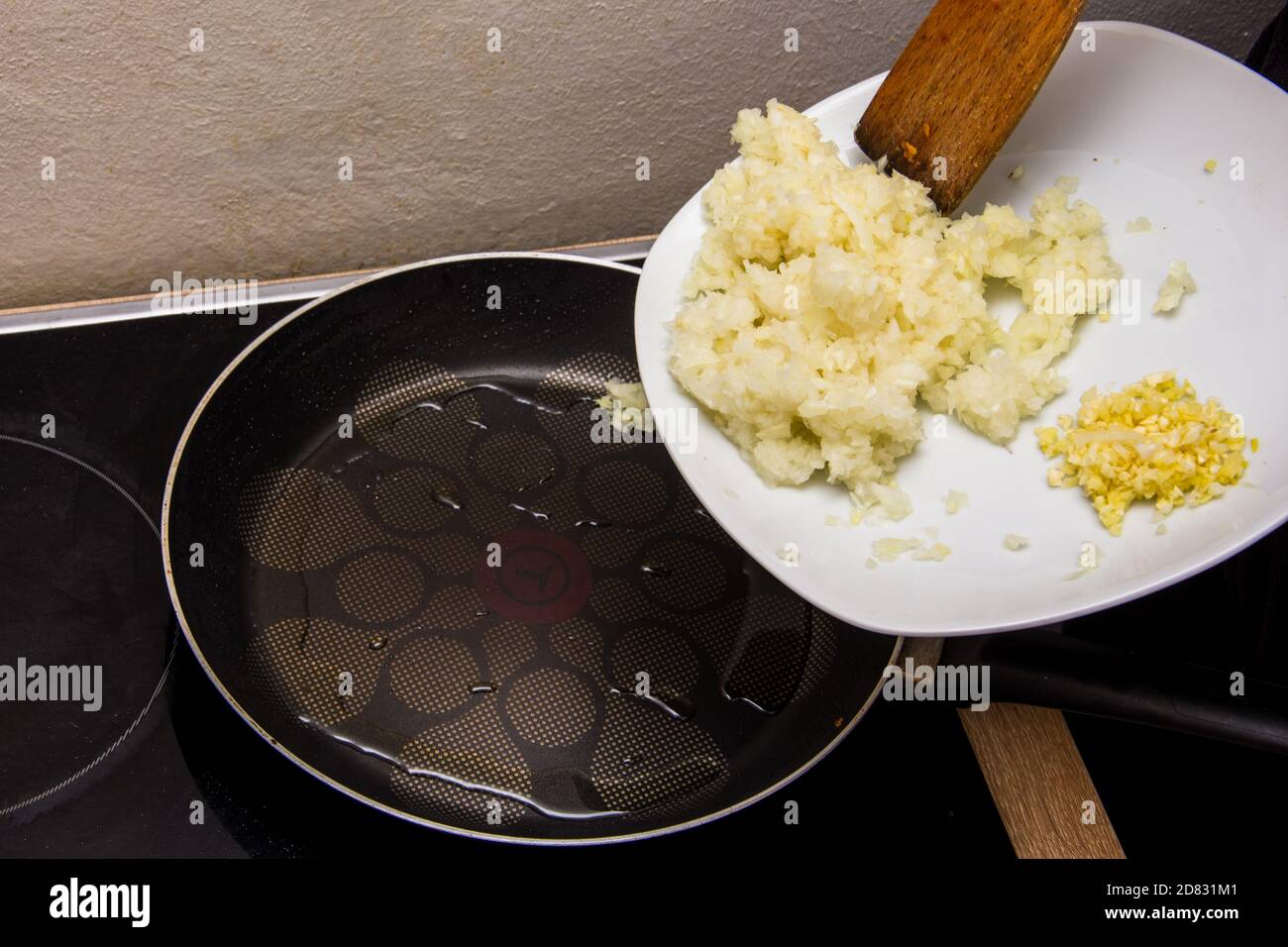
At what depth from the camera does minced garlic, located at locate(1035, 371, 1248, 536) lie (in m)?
0.58

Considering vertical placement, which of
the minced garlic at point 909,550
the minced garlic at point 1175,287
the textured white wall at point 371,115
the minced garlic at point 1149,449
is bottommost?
the minced garlic at point 909,550

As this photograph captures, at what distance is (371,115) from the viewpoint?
896 mm

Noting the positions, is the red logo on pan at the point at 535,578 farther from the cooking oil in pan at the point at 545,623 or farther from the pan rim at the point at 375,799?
the pan rim at the point at 375,799

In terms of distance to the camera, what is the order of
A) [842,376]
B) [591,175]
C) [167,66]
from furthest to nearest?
[591,175], [167,66], [842,376]

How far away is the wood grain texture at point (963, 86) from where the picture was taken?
614 mm

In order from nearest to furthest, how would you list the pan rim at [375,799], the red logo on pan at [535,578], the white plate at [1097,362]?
the white plate at [1097,362] < the pan rim at [375,799] < the red logo on pan at [535,578]

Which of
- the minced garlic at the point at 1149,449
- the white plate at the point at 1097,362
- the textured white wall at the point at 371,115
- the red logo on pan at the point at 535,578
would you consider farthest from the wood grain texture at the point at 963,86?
the red logo on pan at the point at 535,578

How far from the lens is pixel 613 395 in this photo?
0.92 meters

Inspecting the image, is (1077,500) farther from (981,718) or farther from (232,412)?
(232,412)

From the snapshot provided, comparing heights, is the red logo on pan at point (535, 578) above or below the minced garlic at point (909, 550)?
below

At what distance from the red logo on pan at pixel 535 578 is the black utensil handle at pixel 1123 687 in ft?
0.89

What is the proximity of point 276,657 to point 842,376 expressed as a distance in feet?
1.44
